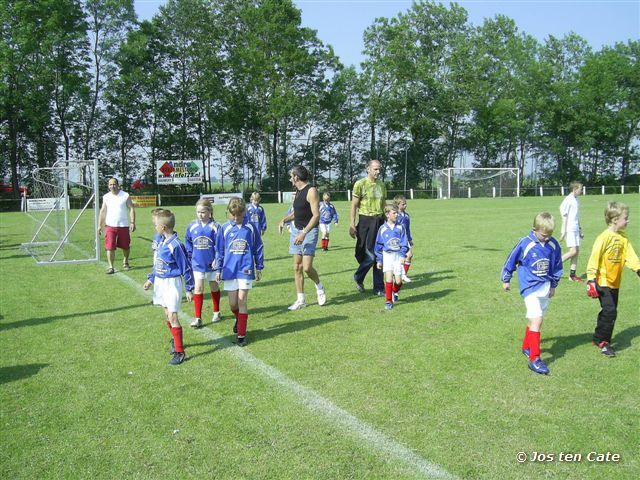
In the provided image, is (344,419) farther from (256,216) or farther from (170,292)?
(256,216)

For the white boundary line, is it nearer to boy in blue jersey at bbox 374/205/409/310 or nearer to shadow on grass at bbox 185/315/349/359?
shadow on grass at bbox 185/315/349/359

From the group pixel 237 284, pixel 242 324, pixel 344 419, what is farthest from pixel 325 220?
pixel 344 419

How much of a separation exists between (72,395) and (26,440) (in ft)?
2.71

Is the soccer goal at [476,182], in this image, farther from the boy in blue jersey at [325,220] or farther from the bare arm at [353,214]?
the bare arm at [353,214]

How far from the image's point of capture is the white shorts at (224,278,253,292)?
246 inches

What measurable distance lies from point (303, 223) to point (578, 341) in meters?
3.74

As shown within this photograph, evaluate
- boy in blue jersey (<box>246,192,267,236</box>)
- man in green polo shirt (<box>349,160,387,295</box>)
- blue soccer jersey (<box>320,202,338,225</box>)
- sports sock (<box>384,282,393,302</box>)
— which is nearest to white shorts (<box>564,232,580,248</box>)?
man in green polo shirt (<box>349,160,387,295</box>)

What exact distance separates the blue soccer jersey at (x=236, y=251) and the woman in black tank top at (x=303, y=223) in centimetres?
121

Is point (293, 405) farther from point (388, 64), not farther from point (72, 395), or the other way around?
point (388, 64)

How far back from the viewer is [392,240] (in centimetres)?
780

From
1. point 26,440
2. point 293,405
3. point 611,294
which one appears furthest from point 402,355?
point 26,440

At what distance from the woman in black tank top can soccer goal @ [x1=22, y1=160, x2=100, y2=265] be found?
6492 mm

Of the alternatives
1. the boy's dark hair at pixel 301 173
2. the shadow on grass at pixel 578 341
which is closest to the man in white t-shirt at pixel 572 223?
the shadow on grass at pixel 578 341

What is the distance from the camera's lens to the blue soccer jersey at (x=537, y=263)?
540 cm
